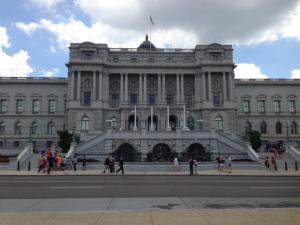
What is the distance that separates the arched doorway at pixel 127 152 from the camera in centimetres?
5591

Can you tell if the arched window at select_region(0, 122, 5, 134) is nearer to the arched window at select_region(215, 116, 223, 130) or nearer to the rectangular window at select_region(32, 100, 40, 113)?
the rectangular window at select_region(32, 100, 40, 113)

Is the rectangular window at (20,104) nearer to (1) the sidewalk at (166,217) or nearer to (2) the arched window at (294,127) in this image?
(2) the arched window at (294,127)

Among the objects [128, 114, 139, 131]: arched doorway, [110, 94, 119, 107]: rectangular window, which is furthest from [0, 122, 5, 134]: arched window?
[128, 114, 139, 131]: arched doorway

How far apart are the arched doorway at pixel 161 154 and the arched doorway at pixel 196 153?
2052 mm

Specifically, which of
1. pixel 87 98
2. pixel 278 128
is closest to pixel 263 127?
pixel 278 128

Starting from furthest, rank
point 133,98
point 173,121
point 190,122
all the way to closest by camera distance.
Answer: point 133,98
point 190,122
point 173,121

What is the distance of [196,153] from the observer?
186 ft

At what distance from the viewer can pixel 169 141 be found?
56.3 meters

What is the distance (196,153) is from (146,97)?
2722cm

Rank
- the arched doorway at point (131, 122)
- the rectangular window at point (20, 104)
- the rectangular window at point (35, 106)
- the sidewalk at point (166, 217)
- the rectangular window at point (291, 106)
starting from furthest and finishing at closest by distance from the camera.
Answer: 1. the rectangular window at point (291, 106)
2. the rectangular window at point (35, 106)
3. the rectangular window at point (20, 104)
4. the arched doorway at point (131, 122)
5. the sidewalk at point (166, 217)

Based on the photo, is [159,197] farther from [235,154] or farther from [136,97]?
[136,97]

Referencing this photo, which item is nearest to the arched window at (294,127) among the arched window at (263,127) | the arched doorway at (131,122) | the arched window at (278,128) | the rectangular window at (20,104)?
the arched window at (278,128)

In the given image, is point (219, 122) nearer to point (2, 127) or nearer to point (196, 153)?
point (196, 153)

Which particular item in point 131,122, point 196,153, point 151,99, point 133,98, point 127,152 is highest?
point 133,98
